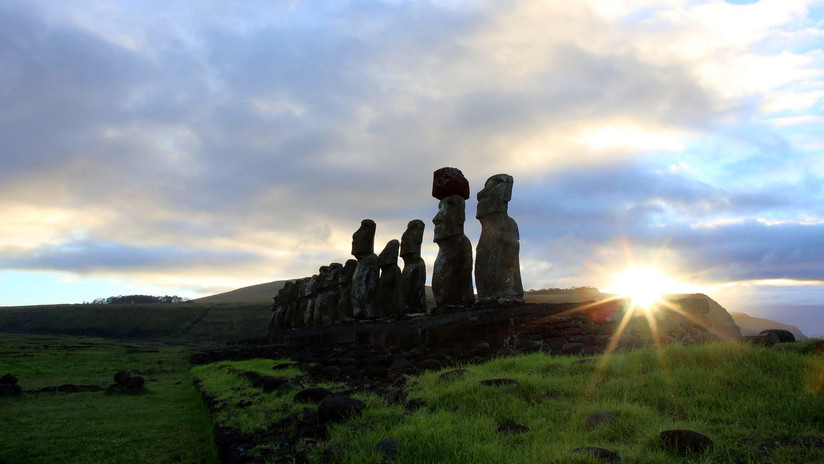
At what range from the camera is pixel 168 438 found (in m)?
6.85

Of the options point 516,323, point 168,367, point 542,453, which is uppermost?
point 516,323

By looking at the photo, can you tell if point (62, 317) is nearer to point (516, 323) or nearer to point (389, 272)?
point (389, 272)

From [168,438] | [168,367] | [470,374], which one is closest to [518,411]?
[470,374]

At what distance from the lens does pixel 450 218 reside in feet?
41.8

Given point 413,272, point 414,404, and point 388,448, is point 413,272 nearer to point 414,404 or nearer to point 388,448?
point 414,404

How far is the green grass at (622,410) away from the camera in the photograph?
325 centimetres

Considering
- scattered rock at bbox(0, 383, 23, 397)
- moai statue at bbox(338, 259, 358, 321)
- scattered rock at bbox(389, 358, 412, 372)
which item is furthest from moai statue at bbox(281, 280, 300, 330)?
scattered rock at bbox(389, 358, 412, 372)

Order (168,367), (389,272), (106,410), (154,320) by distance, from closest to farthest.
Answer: (106,410) < (389,272) < (168,367) < (154,320)

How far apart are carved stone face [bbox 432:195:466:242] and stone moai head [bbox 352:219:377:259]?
6.53 m

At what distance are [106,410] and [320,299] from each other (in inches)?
560

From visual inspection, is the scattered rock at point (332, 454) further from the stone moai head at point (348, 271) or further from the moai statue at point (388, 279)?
the stone moai head at point (348, 271)

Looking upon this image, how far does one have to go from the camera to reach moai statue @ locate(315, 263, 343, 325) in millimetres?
21719

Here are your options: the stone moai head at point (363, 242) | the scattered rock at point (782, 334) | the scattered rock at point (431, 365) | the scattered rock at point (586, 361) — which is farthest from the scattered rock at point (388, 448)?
the stone moai head at point (363, 242)

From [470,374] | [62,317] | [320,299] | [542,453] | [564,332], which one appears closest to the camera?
[542,453]
